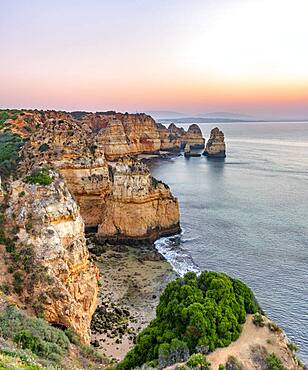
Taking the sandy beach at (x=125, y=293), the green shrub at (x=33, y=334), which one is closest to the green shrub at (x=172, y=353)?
the green shrub at (x=33, y=334)

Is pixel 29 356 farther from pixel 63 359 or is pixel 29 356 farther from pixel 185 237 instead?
pixel 185 237

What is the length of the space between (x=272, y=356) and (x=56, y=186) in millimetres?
17033

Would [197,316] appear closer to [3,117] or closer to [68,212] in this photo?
[68,212]

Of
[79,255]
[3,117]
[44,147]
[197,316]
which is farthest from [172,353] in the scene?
[3,117]

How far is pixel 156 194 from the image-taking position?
151ft

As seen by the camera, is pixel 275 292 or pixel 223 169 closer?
pixel 275 292

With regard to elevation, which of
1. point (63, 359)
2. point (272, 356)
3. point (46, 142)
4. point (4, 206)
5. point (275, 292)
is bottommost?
point (275, 292)

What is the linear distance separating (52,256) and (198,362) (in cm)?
1200

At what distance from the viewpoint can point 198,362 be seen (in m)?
13.8

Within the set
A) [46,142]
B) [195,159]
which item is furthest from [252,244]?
[195,159]

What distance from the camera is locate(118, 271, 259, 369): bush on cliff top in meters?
15.3

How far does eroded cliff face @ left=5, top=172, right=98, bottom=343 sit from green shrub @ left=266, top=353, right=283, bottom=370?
421 inches

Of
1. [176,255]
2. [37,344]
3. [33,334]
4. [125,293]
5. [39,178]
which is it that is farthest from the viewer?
[176,255]

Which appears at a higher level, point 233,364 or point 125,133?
point 125,133
